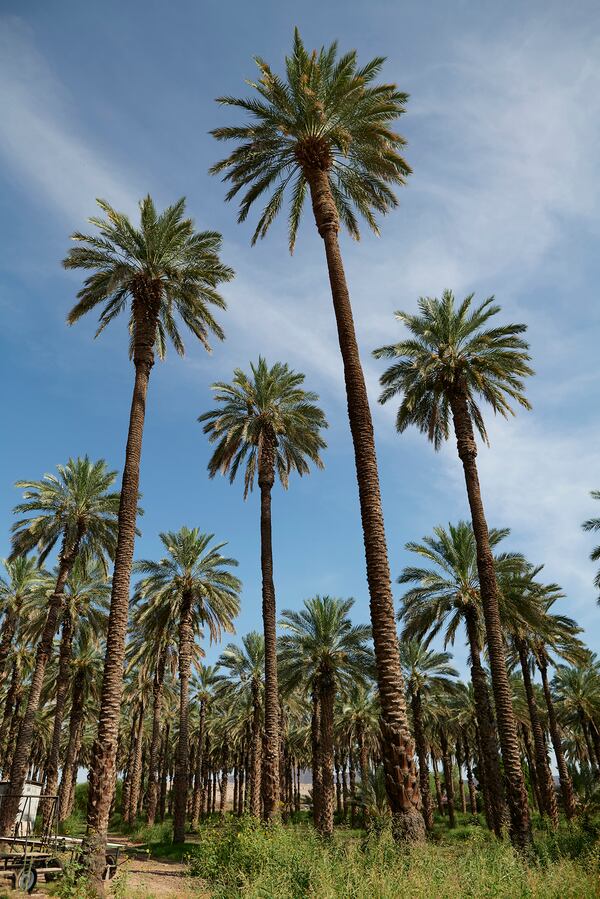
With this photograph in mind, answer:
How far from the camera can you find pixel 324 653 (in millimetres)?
36500

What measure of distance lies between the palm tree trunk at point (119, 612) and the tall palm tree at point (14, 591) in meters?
20.1


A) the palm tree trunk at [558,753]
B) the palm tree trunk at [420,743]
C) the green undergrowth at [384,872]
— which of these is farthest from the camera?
the palm tree trunk at [420,743]

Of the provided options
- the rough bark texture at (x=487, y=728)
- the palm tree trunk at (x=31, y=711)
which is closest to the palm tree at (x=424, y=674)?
the rough bark texture at (x=487, y=728)

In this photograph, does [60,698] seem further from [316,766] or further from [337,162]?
[337,162]

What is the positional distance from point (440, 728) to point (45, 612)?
34.0 meters

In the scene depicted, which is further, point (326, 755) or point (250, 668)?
point (250, 668)

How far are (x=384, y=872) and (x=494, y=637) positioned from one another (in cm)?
1364

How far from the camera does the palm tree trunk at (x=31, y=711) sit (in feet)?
84.8

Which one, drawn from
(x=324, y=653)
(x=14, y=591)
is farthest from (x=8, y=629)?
(x=324, y=653)

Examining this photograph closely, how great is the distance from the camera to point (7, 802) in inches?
1037

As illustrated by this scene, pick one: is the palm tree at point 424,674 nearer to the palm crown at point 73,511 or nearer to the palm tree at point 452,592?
the palm tree at point 452,592

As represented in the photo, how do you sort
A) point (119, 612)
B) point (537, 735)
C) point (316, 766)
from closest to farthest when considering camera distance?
point (119, 612) < point (537, 735) < point (316, 766)

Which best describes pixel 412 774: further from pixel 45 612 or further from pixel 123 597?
pixel 45 612

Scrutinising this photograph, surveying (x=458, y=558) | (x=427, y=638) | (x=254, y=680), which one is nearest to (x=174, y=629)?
(x=254, y=680)
